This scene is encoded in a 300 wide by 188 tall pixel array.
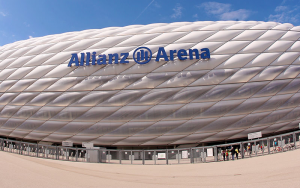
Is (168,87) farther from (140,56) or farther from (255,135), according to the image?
(255,135)

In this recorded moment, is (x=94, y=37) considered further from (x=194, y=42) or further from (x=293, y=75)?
(x=293, y=75)

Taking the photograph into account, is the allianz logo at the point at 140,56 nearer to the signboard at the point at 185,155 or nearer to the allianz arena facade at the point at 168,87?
the allianz arena facade at the point at 168,87

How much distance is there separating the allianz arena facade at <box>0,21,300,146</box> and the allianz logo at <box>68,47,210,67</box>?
0.08 metres

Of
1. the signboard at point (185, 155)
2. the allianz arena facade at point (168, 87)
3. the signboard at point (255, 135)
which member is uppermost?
the allianz arena facade at point (168, 87)

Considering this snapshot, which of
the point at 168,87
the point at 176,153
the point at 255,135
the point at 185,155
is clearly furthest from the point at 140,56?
the point at 255,135

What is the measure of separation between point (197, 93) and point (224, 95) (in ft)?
6.22

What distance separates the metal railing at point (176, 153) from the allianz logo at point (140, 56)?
6078 mm

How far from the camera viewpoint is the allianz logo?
39.5ft

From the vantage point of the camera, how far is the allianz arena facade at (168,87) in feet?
39.1

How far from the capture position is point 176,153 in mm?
10891

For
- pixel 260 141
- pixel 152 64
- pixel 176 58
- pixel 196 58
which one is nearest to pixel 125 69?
pixel 152 64

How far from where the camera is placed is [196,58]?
12023mm

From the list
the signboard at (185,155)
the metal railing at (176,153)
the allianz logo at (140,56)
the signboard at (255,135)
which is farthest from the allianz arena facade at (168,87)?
the signboard at (185,155)

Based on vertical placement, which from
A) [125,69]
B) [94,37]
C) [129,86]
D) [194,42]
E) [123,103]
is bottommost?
[123,103]
